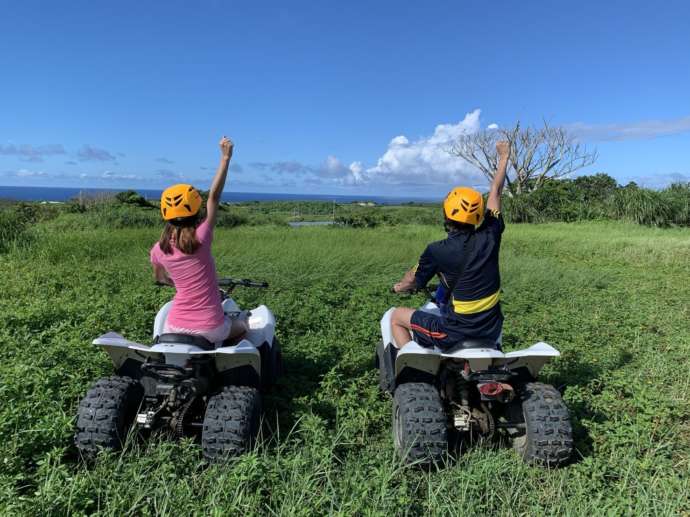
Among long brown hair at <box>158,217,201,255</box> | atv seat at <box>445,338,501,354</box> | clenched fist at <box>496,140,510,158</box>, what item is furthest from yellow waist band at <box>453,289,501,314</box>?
long brown hair at <box>158,217,201,255</box>

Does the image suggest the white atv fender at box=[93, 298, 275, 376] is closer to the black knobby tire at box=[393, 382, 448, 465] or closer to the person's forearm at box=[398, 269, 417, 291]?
the black knobby tire at box=[393, 382, 448, 465]

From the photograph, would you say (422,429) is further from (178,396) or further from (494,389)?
(178,396)

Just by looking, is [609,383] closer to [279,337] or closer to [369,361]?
[369,361]

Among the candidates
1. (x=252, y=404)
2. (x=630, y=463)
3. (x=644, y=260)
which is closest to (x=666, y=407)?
(x=630, y=463)

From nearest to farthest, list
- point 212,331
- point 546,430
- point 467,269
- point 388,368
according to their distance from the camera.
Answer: point 546,430, point 467,269, point 212,331, point 388,368

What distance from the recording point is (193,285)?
113 inches

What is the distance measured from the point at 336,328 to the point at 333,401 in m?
1.84

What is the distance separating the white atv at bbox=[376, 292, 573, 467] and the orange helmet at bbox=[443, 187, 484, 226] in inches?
27.9

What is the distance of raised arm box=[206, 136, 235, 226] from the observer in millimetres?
2848

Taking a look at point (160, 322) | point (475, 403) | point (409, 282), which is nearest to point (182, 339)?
point (160, 322)

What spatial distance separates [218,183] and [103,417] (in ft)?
4.77

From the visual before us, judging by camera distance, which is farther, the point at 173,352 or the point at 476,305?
the point at 476,305

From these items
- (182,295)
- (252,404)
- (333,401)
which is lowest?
(333,401)

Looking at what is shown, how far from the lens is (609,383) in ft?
12.8
